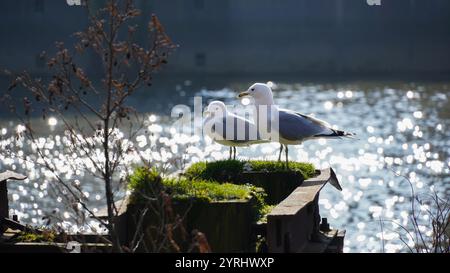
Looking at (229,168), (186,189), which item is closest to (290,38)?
(229,168)

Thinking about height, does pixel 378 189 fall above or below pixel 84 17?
below

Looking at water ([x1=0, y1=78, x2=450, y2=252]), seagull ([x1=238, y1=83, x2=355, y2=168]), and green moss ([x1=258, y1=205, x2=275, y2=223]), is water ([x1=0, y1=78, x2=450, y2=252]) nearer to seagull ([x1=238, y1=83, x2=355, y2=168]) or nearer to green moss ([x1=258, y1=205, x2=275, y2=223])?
seagull ([x1=238, y1=83, x2=355, y2=168])

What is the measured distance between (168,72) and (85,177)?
26297 mm

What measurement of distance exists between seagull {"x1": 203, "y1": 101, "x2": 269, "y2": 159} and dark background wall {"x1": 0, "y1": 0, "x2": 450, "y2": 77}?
39.5 meters

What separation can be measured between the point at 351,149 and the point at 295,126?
827 inches

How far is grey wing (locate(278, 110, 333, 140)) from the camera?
30.1 ft

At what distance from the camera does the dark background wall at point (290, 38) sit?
49.5 meters

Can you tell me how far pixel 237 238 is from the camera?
647cm

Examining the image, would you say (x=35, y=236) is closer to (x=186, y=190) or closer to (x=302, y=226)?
(x=186, y=190)

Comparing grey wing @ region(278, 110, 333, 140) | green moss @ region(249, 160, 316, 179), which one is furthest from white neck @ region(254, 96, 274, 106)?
green moss @ region(249, 160, 316, 179)

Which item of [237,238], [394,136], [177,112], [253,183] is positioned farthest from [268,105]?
[177,112]

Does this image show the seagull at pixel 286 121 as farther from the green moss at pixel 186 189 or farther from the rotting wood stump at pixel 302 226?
the green moss at pixel 186 189

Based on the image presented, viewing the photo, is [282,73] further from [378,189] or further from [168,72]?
[378,189]

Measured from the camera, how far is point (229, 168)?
7691mm
